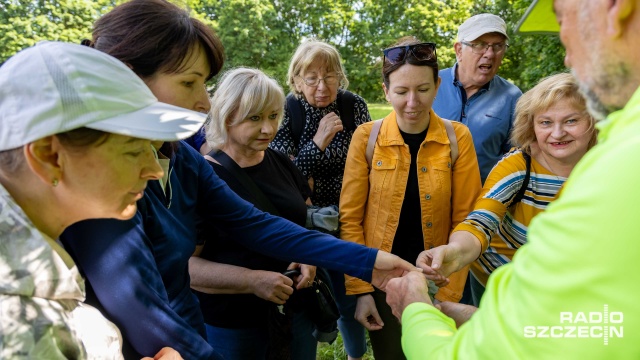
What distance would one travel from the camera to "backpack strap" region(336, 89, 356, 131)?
3.75 meters

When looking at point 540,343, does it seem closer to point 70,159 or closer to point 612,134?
point 612,134

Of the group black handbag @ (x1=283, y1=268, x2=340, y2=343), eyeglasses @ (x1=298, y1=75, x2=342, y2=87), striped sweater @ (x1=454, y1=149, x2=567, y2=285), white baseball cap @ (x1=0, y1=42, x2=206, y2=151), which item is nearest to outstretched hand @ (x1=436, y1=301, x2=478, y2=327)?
striped sweater @ (x1=454, y1=149, x2=567, y2=285)

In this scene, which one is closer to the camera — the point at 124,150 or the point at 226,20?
the point at 124,150

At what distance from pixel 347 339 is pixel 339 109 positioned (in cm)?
180

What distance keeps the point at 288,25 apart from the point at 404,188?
13.0 meters

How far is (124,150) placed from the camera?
131 cm

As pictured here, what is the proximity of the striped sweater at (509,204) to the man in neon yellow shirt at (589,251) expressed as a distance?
1.49 metres

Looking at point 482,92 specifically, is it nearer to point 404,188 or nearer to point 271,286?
point 404,188

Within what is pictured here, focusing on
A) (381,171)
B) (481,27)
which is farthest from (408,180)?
(481,27)

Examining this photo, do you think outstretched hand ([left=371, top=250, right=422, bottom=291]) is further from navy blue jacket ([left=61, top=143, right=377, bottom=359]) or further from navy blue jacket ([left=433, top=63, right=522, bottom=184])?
navy blue jacket ([left=433, top=63, right=522, bottom=184])

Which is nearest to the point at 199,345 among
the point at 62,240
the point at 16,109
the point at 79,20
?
the point at 62,240

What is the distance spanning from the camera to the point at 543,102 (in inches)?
99.5

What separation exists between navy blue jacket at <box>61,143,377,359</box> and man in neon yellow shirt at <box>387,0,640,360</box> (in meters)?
0.89

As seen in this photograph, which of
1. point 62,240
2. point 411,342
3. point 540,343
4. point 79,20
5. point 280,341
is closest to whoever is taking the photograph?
point 540,343
